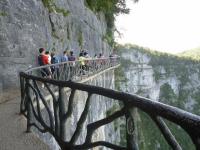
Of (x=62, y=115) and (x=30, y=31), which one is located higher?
(x=30, y=31)

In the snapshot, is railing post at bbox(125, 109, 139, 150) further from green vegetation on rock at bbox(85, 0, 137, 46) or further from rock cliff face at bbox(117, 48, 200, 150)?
rock cliff face at bbox(117, 48, 200, 150)

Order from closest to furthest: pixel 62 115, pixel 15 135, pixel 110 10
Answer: pixel 62 115 → pixel 15 135 → pixel 110 10

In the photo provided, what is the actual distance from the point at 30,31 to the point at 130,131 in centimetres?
1110

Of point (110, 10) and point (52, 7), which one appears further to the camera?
point (110, 10)

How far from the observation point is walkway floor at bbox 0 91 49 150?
17.4ft

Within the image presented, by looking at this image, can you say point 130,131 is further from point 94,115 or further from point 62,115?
point 94,115

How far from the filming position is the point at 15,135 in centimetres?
586

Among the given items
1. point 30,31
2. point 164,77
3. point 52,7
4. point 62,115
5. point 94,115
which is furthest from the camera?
point 164,77

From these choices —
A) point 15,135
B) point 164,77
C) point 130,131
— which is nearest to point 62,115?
point 15,135

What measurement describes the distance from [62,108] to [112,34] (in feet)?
112

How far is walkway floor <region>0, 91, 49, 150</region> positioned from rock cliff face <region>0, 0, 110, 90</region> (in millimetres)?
4467

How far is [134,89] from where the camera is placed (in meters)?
68.9

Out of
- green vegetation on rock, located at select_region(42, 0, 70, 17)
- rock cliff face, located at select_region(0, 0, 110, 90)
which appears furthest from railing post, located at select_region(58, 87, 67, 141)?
green vegetation on rock, located at select_region(42, 0, 70, 17)

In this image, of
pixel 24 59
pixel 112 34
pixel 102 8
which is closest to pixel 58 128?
pixel 24 59
